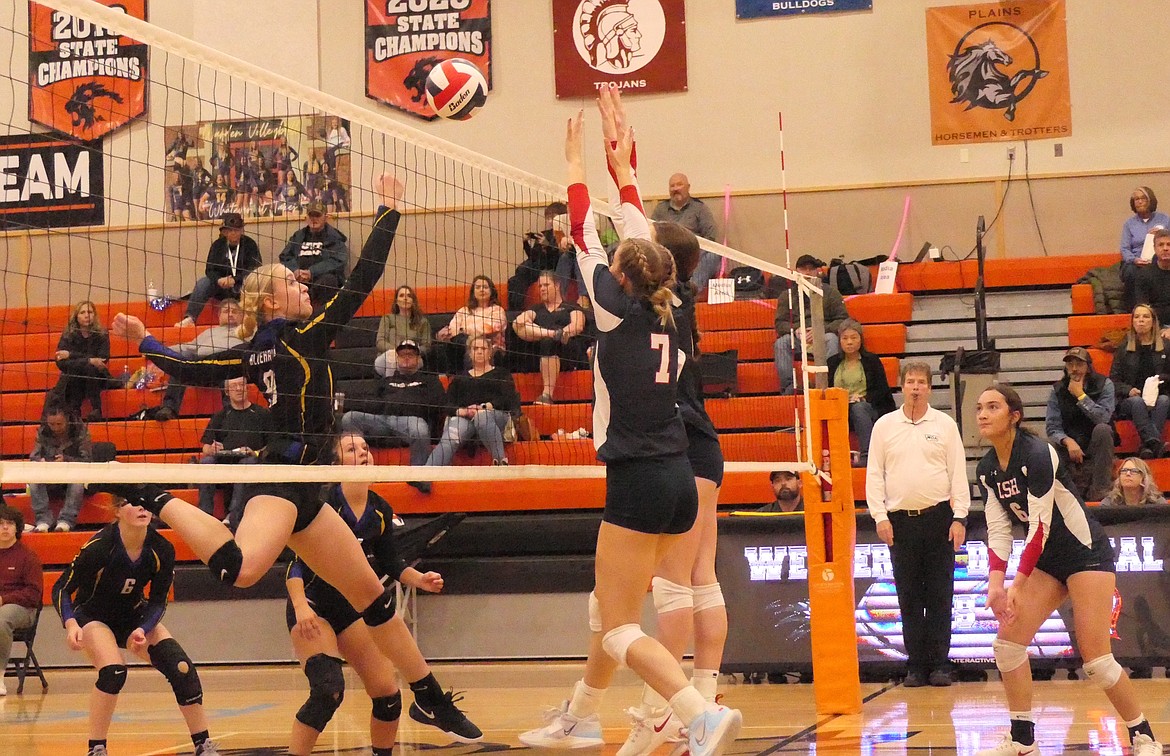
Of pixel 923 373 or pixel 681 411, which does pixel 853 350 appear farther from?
pixel 681 411

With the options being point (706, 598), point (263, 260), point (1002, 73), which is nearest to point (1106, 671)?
point (706, 598)

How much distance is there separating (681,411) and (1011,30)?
10.9m

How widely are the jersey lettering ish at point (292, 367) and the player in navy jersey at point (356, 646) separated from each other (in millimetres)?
432

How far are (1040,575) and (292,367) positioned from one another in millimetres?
3170

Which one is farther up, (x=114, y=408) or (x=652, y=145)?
(x=652, y=145)

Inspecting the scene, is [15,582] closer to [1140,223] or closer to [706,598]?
[706,598]

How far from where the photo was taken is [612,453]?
443cm

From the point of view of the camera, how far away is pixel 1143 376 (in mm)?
10781

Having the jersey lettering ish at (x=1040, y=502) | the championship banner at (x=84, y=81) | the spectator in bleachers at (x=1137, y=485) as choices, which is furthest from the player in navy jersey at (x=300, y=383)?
the championship banner at (x=84, y=81)

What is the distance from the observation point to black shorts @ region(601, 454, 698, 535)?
435 cm

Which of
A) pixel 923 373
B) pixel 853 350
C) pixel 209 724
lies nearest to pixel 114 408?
pixel 209 724

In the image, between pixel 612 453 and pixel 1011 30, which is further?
pixel 1011 30

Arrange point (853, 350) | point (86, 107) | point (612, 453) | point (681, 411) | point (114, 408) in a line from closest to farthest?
point (612, 453), point (681, 411), point (853, 350), point (114, 408), point (86, 107)

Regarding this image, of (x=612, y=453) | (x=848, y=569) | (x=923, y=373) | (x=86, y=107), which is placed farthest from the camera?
(x=86, y=107)
